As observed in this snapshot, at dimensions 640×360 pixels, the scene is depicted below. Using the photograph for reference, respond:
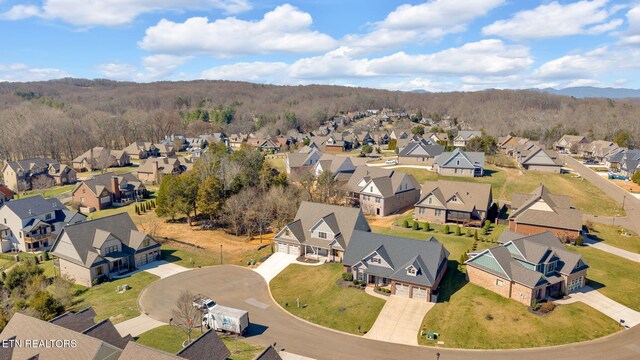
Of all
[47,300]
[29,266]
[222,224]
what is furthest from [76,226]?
[222,224]

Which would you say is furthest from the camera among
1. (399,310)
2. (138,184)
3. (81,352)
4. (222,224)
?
(138,184)

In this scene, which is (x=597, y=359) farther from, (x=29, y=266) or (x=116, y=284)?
(x=29, y=266)

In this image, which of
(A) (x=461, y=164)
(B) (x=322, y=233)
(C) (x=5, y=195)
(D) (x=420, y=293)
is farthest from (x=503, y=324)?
(C) (x=5, y=195)

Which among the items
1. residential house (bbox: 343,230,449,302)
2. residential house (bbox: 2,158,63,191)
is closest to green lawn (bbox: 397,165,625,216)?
residential house (bbox: 343,230,449,302)

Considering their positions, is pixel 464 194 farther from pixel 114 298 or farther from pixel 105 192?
pixel 105 192

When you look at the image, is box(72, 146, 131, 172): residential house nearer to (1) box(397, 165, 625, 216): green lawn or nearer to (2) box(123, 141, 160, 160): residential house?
(2) box(123, 141, 160, 160): residential house

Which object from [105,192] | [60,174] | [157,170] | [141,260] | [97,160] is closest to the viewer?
[141,260]
